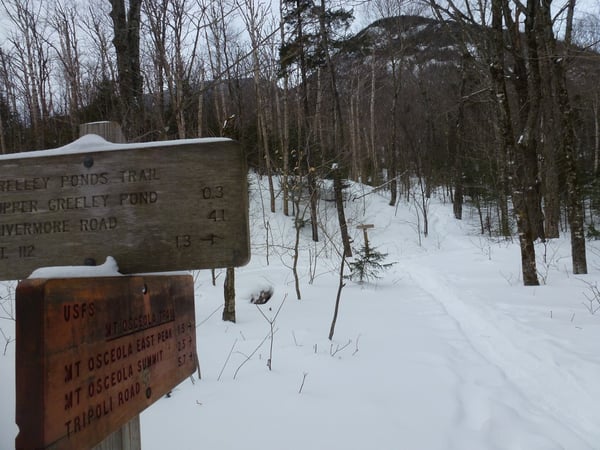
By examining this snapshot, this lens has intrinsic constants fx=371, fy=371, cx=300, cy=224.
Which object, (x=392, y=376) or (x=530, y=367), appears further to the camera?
(x=530, y=367)

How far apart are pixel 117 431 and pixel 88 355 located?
44 cm

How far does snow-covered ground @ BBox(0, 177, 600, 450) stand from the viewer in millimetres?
2252

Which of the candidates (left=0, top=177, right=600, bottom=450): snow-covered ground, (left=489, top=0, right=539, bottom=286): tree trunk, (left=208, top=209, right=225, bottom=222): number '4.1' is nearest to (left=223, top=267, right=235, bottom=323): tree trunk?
(left=0, top=177, right=600, bottom=450): snow-covered ground

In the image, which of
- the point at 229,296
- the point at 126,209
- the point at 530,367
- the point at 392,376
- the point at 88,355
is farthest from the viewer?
the point at 229,296

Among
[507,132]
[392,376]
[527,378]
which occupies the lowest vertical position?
[527,378]

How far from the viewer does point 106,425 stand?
85cm

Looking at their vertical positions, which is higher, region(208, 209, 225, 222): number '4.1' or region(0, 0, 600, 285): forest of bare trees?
region(0, 0, 600, 285): forest of bare trees

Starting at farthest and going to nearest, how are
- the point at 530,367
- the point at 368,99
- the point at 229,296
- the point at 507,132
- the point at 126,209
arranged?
1. the point at 368,99
2. the point at 507,132
3. the point at 229,296
4. the point at 530,367
5. the point at 126,209

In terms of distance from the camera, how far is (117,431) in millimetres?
1088

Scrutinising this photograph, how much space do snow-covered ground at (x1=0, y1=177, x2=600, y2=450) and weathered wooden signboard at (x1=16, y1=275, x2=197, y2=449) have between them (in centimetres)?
134

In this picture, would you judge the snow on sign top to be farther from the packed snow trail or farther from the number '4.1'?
the packed snow trail

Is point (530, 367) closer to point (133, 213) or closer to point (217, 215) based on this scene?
point (217, 215)

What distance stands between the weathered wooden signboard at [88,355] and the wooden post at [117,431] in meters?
0.18

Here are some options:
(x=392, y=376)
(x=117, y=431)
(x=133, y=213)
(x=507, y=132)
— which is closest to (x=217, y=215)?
(x=133, y=213)
